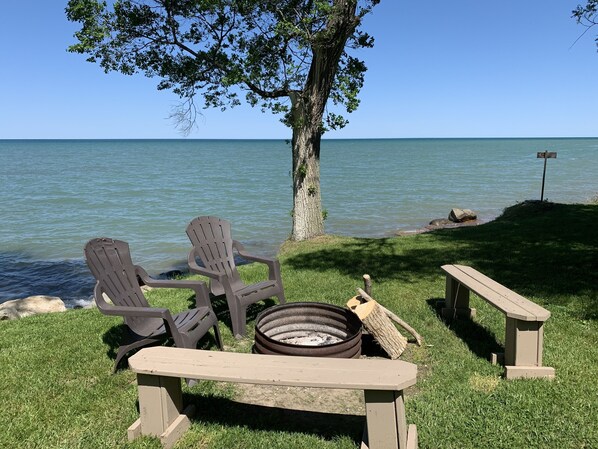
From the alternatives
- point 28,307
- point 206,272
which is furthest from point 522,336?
point 28,307

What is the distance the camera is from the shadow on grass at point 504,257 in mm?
5867

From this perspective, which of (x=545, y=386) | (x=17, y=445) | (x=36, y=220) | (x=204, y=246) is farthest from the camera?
(x=36, y=220)

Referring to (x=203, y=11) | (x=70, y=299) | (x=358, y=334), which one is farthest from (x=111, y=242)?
(x=203, y=11)

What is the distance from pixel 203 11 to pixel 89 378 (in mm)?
7368

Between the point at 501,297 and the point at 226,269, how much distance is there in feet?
9.58

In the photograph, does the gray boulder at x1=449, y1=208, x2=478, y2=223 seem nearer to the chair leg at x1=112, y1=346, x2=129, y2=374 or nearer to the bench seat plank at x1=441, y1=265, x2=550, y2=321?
the bench seat plank at x1=441, y1=265, x2=550, y2=321

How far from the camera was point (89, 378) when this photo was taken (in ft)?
12.4

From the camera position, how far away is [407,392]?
349 cm

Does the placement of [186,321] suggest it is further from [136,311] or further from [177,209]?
[177,209]

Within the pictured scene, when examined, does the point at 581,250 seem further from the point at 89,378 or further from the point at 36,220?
the point at 36,220

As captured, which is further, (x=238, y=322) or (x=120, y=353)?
(x=238, y=322)

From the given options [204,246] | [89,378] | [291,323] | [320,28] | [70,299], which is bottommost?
[70,299]

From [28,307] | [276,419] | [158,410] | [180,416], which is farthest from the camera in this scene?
[28,307]

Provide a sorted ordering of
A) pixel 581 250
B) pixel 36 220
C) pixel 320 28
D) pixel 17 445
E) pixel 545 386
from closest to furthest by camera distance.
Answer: pixel 17 445 < pixel 545 386 < pixel 581 250 < pixel 320 28 < pixel 36 220
